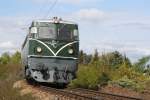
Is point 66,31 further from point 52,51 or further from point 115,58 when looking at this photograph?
point 115,58

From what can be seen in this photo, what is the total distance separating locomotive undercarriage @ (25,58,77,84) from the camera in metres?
26.0

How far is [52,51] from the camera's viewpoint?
85.4ft

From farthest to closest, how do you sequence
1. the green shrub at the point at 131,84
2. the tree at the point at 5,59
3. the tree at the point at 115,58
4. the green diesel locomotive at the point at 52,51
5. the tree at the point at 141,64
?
1. the tree at the point at 5,59
2. the tree at the point at 115,58
3. the tree at the point at 141,64
4. the green shrub at the point at 131,84
5. the green diesel locomotive at the point at 52,51

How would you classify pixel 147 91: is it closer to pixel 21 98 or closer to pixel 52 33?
pixel 52 33

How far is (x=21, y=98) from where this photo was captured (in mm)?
18828

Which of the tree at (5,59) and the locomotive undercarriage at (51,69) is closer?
the locomotive undercarriage at (51,69)

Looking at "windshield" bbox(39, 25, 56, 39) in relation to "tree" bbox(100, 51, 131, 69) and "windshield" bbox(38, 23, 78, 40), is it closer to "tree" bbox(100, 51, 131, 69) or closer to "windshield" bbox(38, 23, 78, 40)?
"windshield" bbox(38, 23, 78, 40)

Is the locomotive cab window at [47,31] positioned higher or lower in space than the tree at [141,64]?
higher

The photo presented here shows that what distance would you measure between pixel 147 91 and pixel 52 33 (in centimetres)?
599

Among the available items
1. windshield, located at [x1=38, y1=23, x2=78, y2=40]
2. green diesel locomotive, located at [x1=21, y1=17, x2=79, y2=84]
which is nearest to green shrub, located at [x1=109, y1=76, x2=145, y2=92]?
green diesel locomotive, located at [x1=21, y1=17, x2=79, y2=84]

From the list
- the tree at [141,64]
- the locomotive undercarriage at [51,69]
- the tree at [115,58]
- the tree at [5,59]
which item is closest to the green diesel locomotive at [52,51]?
the locomotive undercarriage at [51,69]

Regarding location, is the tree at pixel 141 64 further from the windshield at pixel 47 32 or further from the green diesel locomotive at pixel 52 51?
the windshield at pixel 47 32

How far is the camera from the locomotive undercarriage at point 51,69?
26.0m

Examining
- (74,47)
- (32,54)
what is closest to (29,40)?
(32,54)
